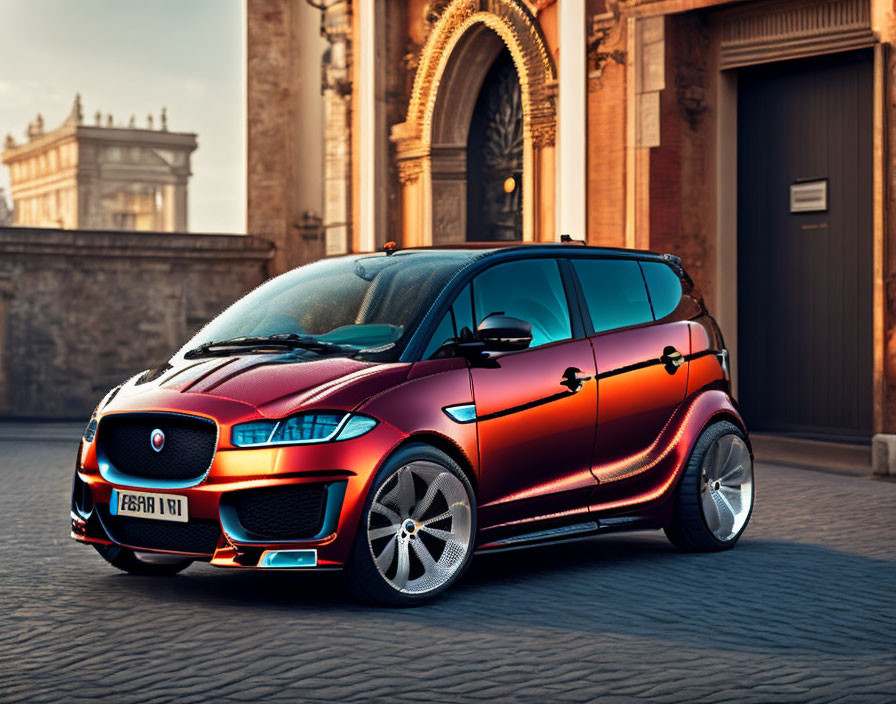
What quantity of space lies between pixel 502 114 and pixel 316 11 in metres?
4.75

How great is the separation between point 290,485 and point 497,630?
1.01m

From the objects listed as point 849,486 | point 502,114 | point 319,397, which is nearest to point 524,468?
point 319,397

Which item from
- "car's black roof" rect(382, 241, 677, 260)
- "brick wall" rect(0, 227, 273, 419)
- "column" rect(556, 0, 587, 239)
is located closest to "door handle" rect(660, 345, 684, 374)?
"car's black roof" rect(382, 241, 677, 260)

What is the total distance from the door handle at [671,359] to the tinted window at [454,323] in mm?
1317

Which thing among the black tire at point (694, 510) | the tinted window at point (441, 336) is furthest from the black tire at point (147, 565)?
the black tire at point (694, 510)

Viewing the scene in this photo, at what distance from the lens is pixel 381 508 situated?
6777 mm

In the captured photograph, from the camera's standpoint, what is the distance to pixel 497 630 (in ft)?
20.8

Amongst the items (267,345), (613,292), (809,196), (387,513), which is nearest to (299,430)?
(387,513)

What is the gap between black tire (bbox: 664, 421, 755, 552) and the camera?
8523mm

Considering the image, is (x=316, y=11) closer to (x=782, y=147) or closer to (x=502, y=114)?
(x=502, y=114)

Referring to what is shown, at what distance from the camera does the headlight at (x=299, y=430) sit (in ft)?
21.9

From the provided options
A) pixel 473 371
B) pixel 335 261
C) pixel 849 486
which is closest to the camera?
pixel 473 371

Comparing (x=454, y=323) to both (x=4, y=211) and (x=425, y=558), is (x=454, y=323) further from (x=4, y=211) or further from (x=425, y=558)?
(x=4, y=211)

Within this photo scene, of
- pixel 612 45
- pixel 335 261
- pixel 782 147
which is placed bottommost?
pixel 335 261
